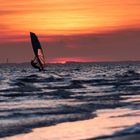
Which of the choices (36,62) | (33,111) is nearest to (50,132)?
(33,111)

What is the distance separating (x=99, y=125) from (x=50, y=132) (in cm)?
243

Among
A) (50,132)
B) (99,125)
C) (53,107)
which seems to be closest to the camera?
(50,132)

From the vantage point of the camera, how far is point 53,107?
29062 millimetres

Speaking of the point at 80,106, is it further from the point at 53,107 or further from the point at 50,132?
the point at 50,132

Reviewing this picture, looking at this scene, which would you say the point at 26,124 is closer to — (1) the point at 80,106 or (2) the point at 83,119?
(2) the point at 83,119

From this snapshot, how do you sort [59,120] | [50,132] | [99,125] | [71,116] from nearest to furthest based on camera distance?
[50,132], [99,125], [59,120], [71,116]

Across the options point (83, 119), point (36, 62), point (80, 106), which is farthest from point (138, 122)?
point (36, 62)

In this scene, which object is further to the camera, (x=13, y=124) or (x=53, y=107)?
(x=53, y=107)

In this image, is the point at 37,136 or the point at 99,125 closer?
the point at 37,136

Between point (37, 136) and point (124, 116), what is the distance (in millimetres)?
6409

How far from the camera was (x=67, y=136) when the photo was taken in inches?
688

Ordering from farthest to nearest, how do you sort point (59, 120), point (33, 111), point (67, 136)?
1. point (33, 111)
2. point (59, 120)
3. point (67, 136)

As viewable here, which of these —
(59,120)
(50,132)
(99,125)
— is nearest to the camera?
(50,132)

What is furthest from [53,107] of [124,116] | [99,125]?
[99,125]
